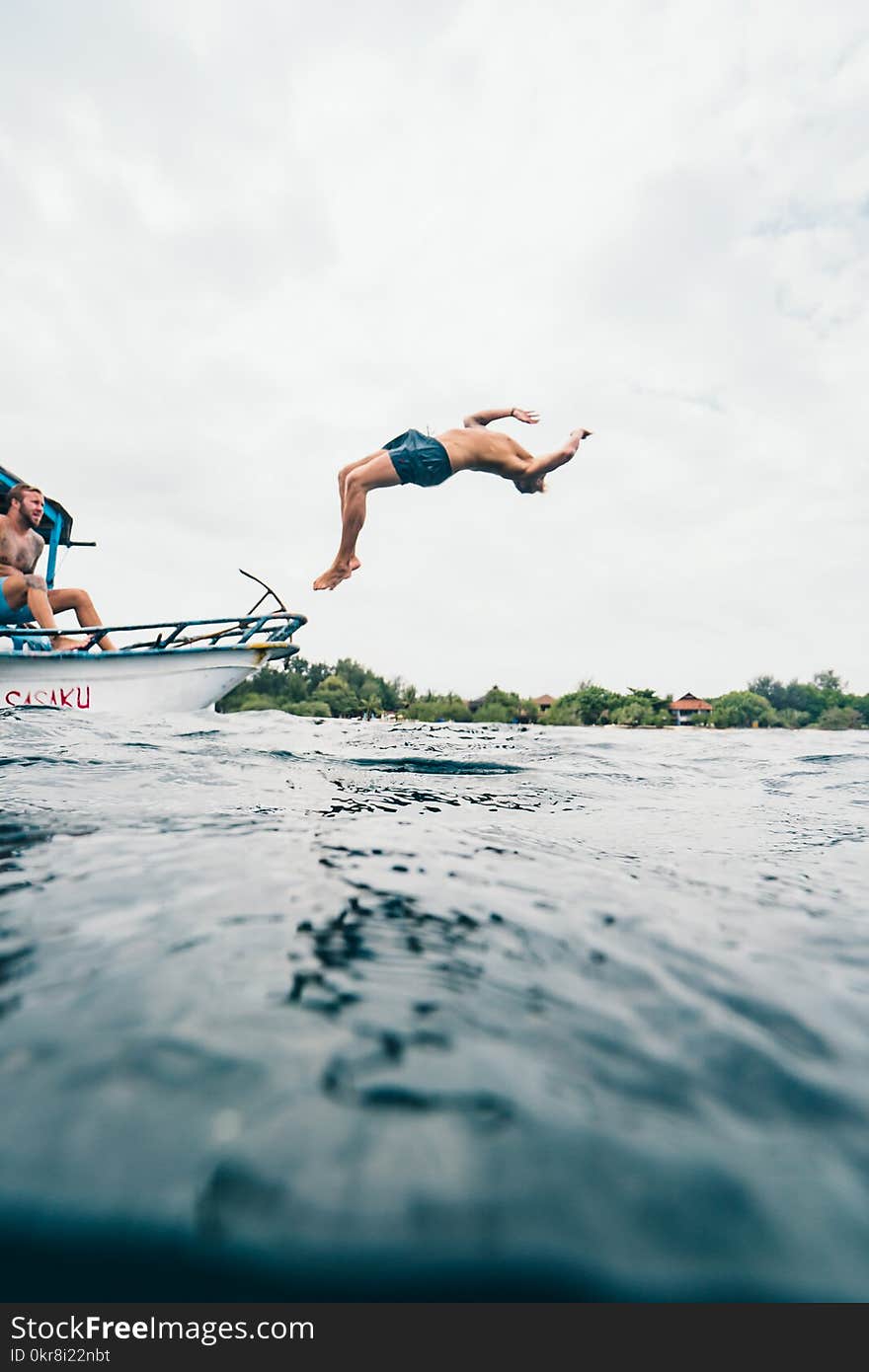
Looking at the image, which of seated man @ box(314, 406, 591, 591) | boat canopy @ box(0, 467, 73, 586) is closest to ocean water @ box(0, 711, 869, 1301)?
seated man @ box(314, 406, 591, 591)

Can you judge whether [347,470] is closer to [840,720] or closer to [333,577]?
[333,577]

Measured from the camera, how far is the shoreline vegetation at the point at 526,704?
3862 centimetres

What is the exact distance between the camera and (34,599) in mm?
9305

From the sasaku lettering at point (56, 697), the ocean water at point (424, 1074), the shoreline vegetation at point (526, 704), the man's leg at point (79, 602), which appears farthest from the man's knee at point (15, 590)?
the shoreline vegetation at point (526, 704)

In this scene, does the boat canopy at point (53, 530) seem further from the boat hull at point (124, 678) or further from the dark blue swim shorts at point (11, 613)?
the boat hull at point (124, 678)

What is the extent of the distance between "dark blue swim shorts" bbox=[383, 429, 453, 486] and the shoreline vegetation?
84.2 ft

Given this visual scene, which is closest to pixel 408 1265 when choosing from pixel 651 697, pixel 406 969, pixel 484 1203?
pixel 484 1203

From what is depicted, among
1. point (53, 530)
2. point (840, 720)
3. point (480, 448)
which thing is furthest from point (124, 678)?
point (840, 720)

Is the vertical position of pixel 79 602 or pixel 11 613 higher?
pixel 79 602

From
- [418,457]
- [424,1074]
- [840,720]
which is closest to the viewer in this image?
[424,1074]

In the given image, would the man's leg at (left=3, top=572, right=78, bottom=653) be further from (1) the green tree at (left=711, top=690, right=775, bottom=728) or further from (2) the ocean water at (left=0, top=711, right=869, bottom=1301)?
(1) the green tree at (left=711, top=690, right=775, bottom=728)

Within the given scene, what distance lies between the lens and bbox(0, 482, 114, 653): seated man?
8.90 metres

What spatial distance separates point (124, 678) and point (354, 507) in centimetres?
523

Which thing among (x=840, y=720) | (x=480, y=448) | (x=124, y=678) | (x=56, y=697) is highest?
(x=480, y=448)
